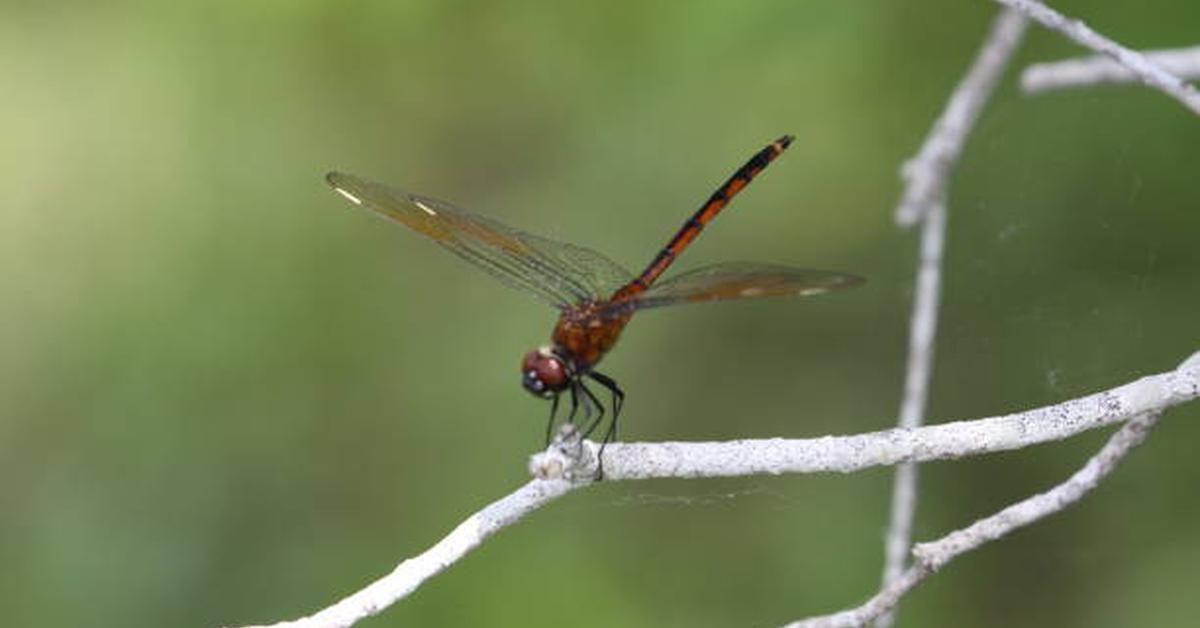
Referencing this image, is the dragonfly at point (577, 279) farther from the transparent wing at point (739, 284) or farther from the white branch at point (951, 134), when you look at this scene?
the white branch at point (951, 134)

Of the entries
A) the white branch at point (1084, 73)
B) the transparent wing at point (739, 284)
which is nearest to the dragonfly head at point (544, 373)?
the transparent wing at point (739, 284)

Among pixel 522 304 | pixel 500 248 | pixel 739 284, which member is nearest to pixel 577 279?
pixel 500 248

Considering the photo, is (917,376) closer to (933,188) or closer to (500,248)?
(933,188)

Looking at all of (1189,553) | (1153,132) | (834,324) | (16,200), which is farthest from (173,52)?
(1189,553)

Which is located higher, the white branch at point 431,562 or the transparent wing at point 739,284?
the transparent wing at point 739,284

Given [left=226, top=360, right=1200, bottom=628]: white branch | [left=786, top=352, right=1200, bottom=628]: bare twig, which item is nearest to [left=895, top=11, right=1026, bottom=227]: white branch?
[left=786, top=352, right=1200, bottom=628]: bare twig

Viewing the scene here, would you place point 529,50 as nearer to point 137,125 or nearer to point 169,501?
point 137,125

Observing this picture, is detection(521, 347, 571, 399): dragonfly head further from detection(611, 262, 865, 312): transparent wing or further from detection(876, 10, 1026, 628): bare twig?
detection(876, 10, 1026, 628): bare twig

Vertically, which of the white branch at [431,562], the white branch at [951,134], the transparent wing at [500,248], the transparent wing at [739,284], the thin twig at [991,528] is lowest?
the white branch at [431,562]

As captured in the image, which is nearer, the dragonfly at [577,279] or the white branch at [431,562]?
the white branch at [431,562]
